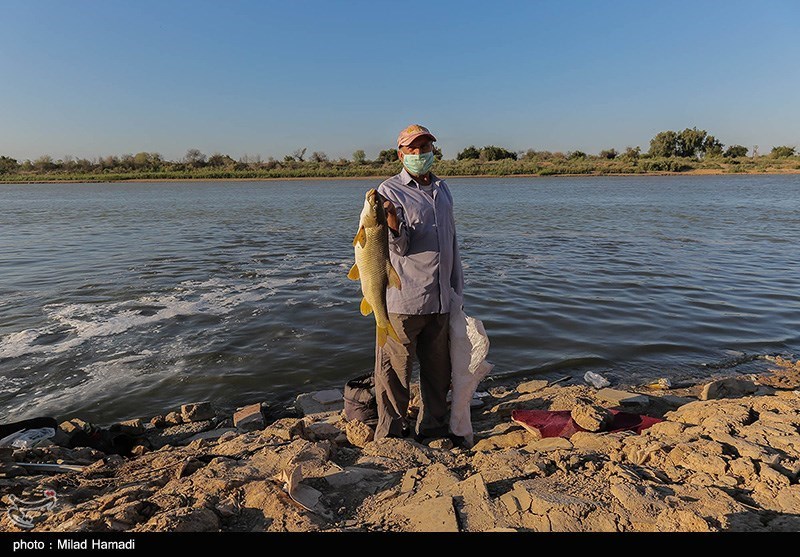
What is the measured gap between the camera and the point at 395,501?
3.08 meters

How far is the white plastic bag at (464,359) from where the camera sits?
4301mm

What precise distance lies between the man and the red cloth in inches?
44.1

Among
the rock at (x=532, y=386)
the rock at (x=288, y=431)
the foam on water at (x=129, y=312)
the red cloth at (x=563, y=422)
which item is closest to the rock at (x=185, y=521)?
the rock at (x=288, y=431)

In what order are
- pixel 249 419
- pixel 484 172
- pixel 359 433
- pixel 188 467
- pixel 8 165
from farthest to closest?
1. pixel 8 165
2. pixel 484 172
3. pixel 249 419
4. pixel 359 433
5. pixel 188 467

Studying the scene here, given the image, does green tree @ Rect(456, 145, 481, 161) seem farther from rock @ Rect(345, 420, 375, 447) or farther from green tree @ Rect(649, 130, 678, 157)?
rock @ Rect(345, 420, 375, 447)

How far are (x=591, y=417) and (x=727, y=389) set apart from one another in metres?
2.21

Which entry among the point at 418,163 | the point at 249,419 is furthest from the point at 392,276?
the point at 249,419

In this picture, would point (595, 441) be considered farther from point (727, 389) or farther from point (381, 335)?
point (727, 389)

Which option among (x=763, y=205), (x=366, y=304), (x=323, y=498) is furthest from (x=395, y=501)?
(x=763, y=205)

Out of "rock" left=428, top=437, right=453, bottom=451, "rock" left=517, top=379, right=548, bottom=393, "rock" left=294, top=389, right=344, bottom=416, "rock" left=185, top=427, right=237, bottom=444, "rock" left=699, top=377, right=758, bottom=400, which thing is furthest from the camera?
"rock" left=517, top=379, right=548, bottom=393

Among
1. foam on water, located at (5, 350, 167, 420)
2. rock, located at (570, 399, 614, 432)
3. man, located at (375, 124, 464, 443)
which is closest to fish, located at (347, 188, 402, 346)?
man, located at (375, 124, 464, 443)

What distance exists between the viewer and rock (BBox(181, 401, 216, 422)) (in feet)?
17.9

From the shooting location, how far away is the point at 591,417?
178 inches
